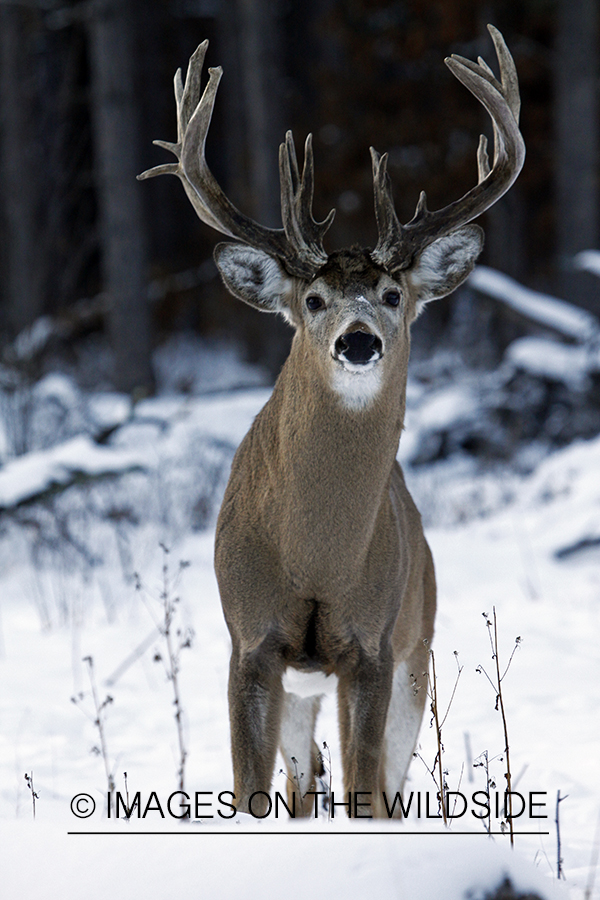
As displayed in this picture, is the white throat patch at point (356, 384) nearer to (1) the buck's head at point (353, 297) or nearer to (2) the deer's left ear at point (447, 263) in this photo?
(1) the buck's head at point (353, 297)

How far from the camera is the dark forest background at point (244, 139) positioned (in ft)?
41.3

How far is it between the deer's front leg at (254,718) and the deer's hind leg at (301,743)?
563mm

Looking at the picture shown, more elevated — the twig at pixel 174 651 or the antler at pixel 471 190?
the antler at pixel 471 190

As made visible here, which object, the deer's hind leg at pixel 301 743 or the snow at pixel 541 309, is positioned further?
the snow at pixel 541 309

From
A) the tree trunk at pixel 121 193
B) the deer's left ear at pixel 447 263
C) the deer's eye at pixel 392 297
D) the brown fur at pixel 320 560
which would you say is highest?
the tree trunk at pixel 121 193

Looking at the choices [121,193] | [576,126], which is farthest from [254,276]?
[576,126]

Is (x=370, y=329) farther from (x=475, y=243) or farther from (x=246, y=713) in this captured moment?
(x=246, y=713)

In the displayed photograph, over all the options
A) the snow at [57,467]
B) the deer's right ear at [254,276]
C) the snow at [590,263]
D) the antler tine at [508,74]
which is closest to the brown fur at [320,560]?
the deer's right ear at [254,276]

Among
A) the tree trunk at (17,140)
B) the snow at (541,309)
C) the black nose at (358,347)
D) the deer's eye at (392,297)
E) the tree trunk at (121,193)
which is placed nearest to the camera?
the black nose at (358,347)

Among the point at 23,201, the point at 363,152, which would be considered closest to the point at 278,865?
the point at 23,201

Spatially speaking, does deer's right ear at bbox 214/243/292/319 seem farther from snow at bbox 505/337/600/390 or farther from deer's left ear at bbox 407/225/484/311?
snow at bbox 505/337/600/390

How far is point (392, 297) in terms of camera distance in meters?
3.64

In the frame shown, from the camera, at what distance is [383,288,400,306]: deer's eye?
361 centimetres

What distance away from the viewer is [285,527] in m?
3.38
